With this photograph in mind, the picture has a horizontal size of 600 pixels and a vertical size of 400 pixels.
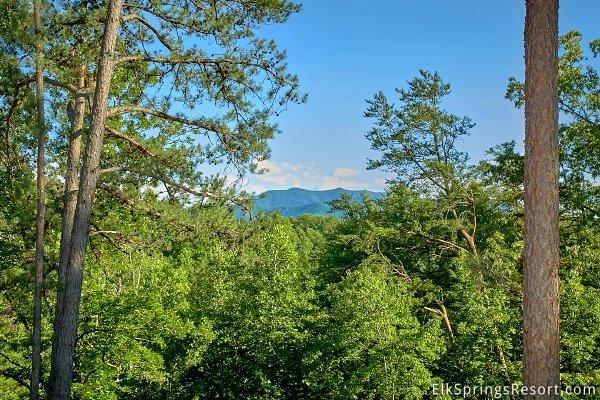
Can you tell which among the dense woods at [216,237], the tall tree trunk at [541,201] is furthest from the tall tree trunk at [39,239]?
the tall tree trunk at [541,201]

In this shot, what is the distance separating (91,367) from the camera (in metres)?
14.8

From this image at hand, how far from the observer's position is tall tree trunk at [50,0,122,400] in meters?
7.40

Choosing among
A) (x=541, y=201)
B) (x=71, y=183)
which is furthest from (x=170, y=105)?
(x=541, y=201)

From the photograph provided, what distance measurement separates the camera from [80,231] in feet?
24.3

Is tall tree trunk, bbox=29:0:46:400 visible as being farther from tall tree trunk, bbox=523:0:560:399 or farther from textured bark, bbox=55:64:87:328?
tall tree trunk, bbox=523:0:560:399

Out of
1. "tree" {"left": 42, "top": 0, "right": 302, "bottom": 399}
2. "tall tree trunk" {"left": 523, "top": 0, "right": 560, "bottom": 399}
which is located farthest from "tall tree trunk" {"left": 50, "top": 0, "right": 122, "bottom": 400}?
"tall tree trunk" {"left": 523, "top": 0, "right": 560, "bottom": 399}

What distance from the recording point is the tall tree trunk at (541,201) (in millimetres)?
4965

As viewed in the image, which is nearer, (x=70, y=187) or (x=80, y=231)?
(x=80, y=231)

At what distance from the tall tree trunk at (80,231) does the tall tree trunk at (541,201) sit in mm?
5835

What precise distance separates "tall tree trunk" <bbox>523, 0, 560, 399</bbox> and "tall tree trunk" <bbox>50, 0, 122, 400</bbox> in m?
5.83

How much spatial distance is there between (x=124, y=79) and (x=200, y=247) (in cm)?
411

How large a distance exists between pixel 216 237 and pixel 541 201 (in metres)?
4.99

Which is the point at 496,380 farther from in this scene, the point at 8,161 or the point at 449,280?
the point at 8,161

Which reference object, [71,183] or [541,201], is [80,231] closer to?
[71,183]
